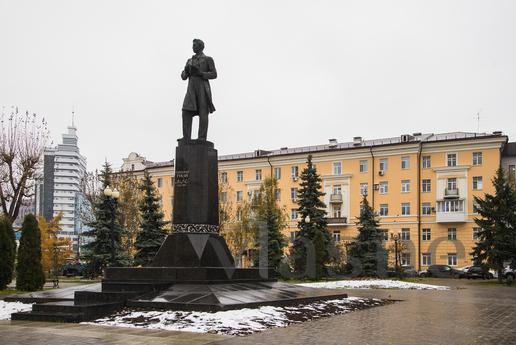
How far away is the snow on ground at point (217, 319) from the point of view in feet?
33.3

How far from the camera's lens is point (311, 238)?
3575cm

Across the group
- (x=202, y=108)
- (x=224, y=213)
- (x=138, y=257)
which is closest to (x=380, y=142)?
(x=224, y=213)

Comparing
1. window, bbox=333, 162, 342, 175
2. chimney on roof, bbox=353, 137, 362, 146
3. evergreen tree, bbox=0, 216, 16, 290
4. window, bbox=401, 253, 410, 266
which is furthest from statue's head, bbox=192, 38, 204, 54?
chimney on roof, bbox=353, 137, 362, 146

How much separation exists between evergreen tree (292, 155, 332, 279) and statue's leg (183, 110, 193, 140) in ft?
57.4

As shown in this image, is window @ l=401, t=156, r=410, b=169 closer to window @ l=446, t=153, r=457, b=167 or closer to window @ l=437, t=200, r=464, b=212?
window @ l=446, t=153, r=457, b=167

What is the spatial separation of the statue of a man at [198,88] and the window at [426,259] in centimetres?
3750

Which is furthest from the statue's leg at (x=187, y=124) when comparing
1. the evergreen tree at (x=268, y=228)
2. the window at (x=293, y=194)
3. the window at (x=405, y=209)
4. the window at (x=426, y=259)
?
the window at (x=293, y=194)

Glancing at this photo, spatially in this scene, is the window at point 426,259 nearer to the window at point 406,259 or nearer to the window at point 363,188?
the window at point 406,259

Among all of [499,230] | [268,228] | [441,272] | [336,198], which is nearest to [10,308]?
[268,228]

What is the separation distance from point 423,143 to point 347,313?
1579 inches

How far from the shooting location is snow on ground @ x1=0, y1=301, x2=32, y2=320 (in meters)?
12.8

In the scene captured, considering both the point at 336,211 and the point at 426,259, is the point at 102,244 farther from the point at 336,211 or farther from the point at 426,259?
the point at 426,259

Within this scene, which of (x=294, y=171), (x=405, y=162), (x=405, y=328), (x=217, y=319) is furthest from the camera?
(x=294, y=171)

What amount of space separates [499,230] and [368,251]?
761 cm
